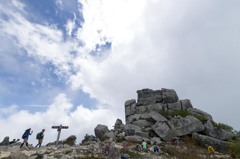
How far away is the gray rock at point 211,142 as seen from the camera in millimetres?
34750

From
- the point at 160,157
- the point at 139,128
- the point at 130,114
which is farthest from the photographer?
the point at 130,114

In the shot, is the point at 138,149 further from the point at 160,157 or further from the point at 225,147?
the point at 225,147

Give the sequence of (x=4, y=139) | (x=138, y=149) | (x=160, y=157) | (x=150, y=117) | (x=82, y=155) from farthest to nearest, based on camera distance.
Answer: (x=150, y=117) → (x=4, y=139) → (x=138, y=149) → (x=160, y=157) → (x=82, y=155)

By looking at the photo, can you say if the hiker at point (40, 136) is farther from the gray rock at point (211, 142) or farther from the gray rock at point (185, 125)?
the gray rock at point (211, 142)

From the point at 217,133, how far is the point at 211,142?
399 cm

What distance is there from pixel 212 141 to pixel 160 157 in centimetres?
1372

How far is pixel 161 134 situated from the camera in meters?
36.0

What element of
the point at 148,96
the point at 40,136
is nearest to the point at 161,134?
the point at 148,96

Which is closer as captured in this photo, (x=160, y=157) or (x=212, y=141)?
(x=160, y=157)

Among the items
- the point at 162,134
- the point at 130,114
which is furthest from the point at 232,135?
the point at 130,114

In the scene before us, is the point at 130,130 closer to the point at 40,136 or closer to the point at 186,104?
the point at 40,136

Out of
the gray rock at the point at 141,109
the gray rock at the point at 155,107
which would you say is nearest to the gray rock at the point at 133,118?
the gray rock at the point at 141,109

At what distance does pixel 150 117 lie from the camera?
4078 cm

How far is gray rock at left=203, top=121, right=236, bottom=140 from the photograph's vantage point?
124 ft
